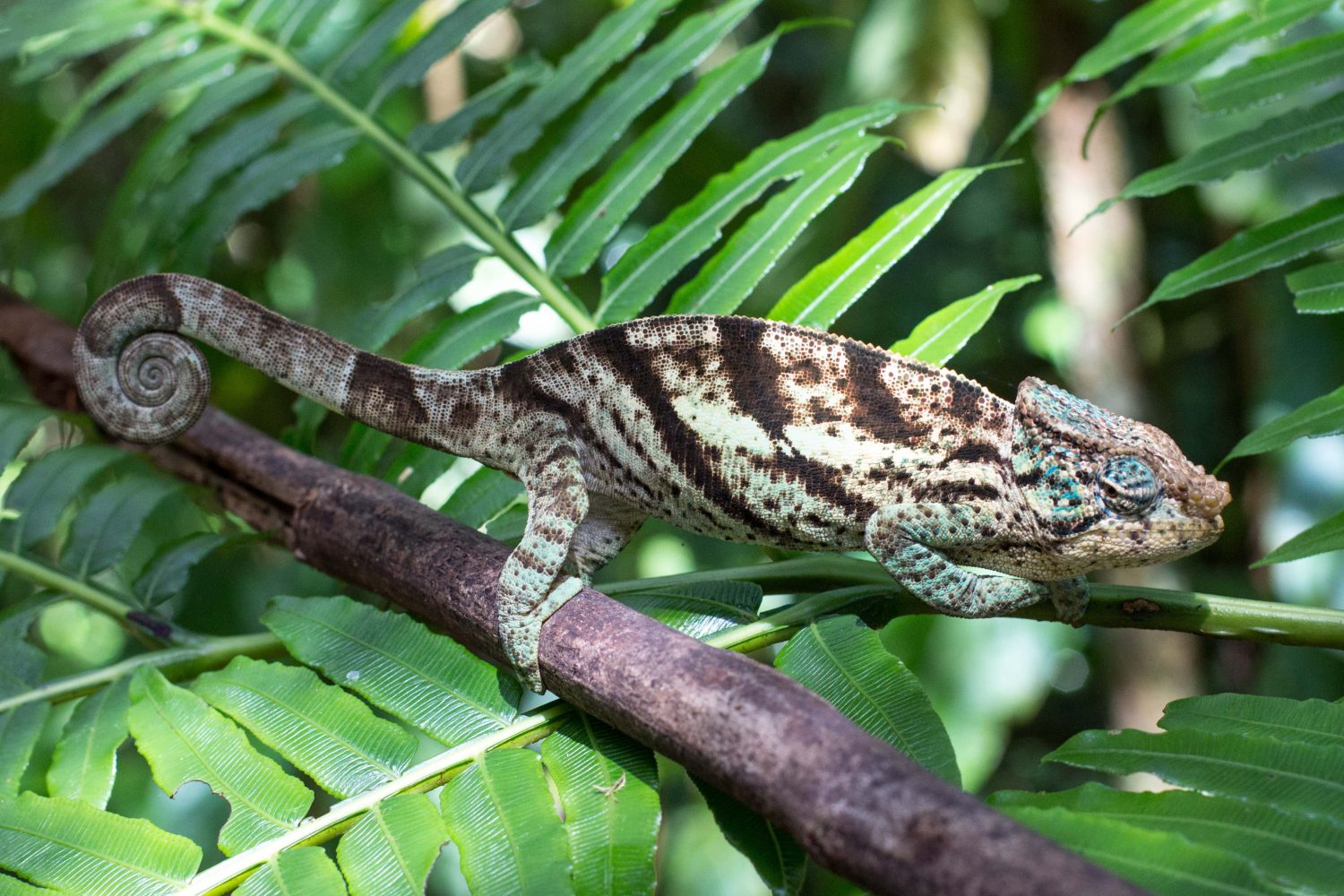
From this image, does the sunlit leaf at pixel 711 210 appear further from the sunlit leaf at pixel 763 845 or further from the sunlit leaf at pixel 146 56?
the sunlit leaf at pixel 146 56

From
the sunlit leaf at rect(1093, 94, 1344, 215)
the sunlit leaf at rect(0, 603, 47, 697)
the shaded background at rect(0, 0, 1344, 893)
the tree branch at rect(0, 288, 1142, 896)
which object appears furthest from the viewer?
the shaded background at rect(0, 0, 1344, 893)

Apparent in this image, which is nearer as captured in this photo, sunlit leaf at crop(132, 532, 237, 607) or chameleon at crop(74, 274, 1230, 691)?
chameleon at crop(74, 274, 1230, 691)

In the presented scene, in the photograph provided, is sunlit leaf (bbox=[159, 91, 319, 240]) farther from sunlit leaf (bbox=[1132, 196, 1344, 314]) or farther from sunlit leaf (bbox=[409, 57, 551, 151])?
sunlit leaf (bbox=[1132, 196, 1344, 314])

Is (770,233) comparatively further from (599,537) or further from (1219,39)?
(1219,39)

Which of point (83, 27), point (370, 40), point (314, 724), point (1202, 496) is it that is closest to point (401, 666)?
point (314, 724)

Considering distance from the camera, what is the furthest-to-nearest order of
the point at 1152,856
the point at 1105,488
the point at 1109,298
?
the point at 1109,298
the point at 1105,488
the point at 1152,856

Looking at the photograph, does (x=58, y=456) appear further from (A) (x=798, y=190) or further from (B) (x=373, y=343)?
(A) (x=798, y=190)

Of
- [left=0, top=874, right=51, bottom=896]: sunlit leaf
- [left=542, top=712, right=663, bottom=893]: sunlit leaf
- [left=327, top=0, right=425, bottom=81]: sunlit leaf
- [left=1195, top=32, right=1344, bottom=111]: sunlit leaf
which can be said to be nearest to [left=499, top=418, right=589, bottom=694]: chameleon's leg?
[left=542, top=712, right=663, bottom=893]: sunlit leaf

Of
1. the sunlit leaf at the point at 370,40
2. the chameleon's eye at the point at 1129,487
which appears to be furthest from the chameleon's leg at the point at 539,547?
the sunlit leaf at the point at 370,40
